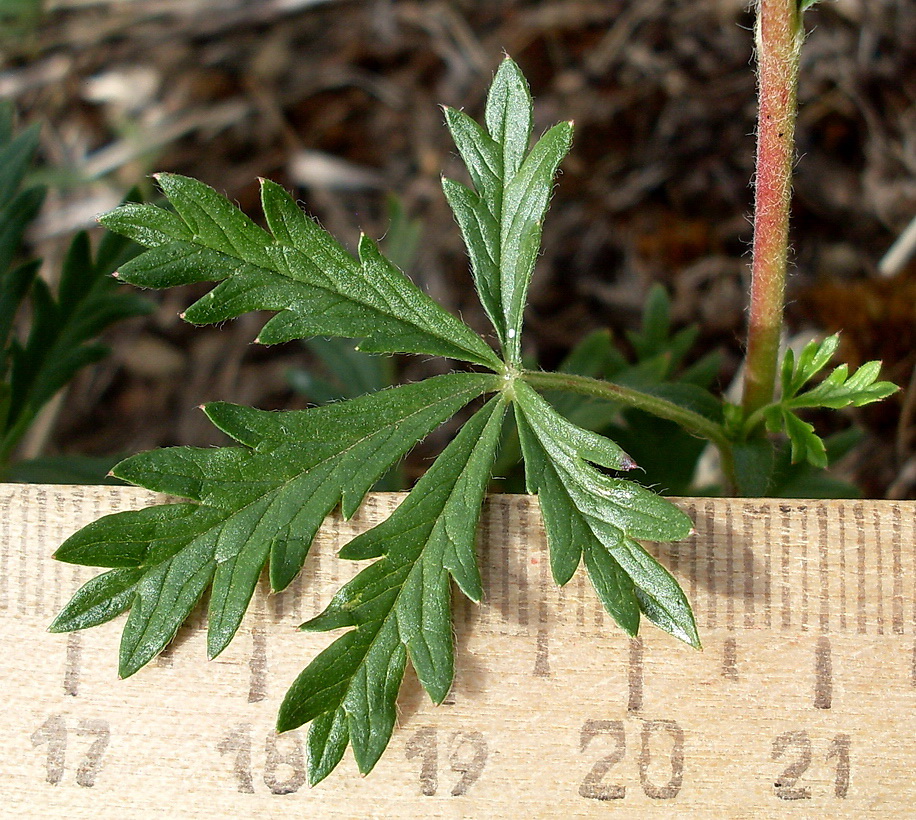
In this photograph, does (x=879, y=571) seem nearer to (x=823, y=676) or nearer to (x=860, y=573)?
(x=860, y=573)

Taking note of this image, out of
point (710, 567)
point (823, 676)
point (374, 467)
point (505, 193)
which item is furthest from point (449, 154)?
point (823, 676)

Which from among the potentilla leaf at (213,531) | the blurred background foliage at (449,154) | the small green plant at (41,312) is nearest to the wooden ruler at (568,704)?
the potentilla leaf at (213,531)

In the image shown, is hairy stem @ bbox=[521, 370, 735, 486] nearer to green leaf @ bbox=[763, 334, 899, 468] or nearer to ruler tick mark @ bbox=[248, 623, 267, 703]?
green leaf @ bbox=[763, 334, 899, 468]

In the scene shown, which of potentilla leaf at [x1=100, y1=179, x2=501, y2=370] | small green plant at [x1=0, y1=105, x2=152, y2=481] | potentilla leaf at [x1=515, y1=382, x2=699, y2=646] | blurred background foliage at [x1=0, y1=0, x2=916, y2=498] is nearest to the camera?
potentilla leaf at [x1=515, y1=382, x2=699, y2=646]

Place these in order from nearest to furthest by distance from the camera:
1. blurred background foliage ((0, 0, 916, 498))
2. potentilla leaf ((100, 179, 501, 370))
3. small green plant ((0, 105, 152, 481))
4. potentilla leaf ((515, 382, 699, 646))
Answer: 1. potentilla leaf ((515, 382, 699, 646))
2. potentilla leaf ((100, 179, 501, 370))
3. small green plant ((0, 105, 152, 481))
4. blurred background foliage ((0, 0, 916, 498))

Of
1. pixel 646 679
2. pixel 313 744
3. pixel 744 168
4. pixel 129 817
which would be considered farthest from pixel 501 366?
pixel 744 168

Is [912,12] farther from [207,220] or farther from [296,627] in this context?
[296,627]

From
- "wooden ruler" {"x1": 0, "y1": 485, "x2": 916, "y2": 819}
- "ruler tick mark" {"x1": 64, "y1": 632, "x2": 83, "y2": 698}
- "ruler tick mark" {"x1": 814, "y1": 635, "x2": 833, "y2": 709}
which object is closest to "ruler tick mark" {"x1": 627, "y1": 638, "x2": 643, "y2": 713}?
"wooden ruler" {"x1": 0, "y1": 485, "x2": 916, "y2": 819}
